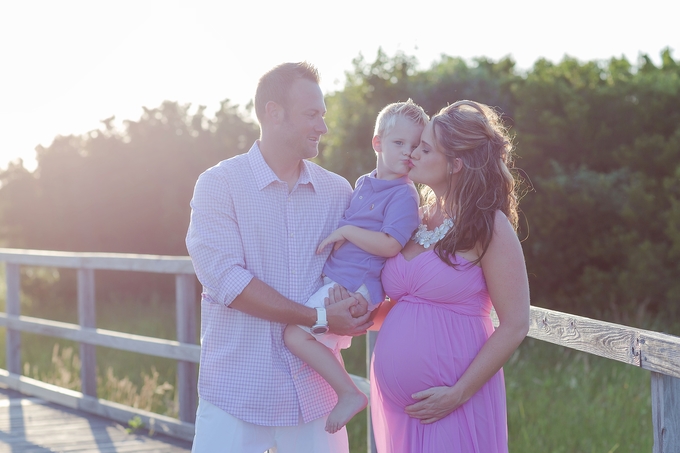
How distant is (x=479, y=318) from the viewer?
262cm

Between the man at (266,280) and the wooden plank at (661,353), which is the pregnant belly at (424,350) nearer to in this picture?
the man at (266,280)

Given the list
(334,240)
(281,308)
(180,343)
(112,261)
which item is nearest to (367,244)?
(334,240)

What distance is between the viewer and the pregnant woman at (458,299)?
2.48m

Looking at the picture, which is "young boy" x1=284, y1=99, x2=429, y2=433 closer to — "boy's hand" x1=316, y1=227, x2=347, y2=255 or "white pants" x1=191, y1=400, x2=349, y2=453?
"boy's hand" x1=316, y1=227, x2=347, y2=255

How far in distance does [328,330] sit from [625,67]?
9.67 metres

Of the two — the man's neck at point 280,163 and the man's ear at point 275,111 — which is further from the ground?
the man's ear at point 275,111

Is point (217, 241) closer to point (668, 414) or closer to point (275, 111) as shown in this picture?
point (275, 111)

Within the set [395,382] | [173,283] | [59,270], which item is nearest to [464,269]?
[395,382]

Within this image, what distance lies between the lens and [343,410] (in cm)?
272

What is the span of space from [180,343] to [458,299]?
270cm

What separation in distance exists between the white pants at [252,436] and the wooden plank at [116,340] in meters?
1.82

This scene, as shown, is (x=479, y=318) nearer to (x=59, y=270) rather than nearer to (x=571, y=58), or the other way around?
(x=571, y=58)

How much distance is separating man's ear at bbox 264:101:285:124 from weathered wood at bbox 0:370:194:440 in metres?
2.62

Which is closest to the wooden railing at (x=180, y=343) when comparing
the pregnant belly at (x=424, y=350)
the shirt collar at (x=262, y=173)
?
the pregnant belly at (x=424, y=350)
